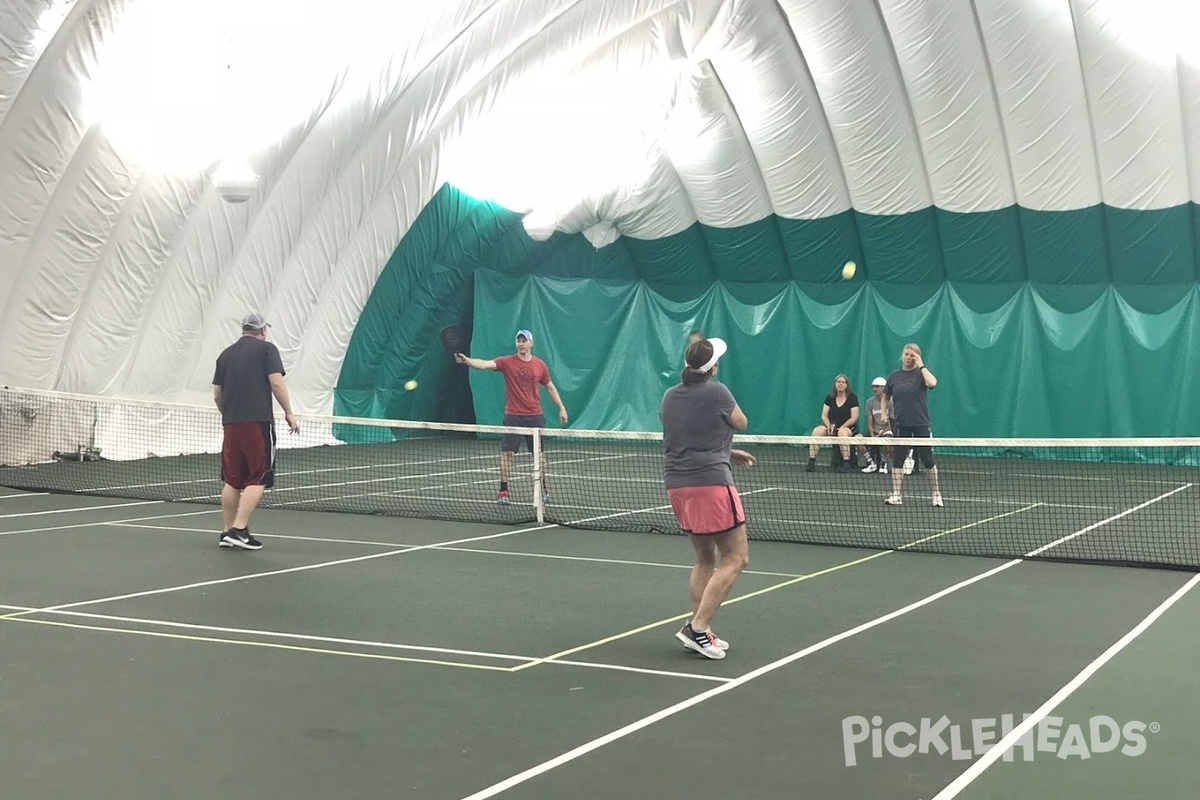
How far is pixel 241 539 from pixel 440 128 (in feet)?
31.9

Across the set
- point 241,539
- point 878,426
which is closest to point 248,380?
point 241,539

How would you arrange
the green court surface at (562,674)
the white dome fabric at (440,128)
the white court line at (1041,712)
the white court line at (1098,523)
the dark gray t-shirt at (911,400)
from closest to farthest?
the white court line at (1041,712) → the green court surface at (562,674) → the white court line at (1098,523) → the dark gray t-shirt at (911,400) → the white dome fabric at (440,128)

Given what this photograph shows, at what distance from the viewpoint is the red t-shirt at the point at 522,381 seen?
13227 millimetres

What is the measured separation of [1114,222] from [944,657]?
1437 cm

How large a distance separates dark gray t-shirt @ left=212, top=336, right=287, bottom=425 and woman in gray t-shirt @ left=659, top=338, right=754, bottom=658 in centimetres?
417

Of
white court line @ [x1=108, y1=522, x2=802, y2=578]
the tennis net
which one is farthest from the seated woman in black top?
white court line @ [x1=108, y1=522, x2=802, y2=578]

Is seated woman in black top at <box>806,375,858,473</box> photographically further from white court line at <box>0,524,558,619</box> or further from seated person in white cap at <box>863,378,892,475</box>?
white court line at <box>0,524,558,619</box>

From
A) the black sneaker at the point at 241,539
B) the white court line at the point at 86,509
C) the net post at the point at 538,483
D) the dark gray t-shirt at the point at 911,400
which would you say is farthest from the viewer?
the dark gray t-shirt at the point at 911,400

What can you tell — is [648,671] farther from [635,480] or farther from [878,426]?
[878,426]

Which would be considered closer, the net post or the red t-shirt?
the net post

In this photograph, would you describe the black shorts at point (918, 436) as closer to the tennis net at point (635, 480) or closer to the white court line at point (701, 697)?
the tennis net at point (635, 480)

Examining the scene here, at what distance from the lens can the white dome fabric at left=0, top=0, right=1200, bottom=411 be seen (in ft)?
51.4

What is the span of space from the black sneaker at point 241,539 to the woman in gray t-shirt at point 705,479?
422cm

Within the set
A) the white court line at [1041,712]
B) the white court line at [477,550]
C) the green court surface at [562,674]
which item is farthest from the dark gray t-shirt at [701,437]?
the white court line at [477,550]
